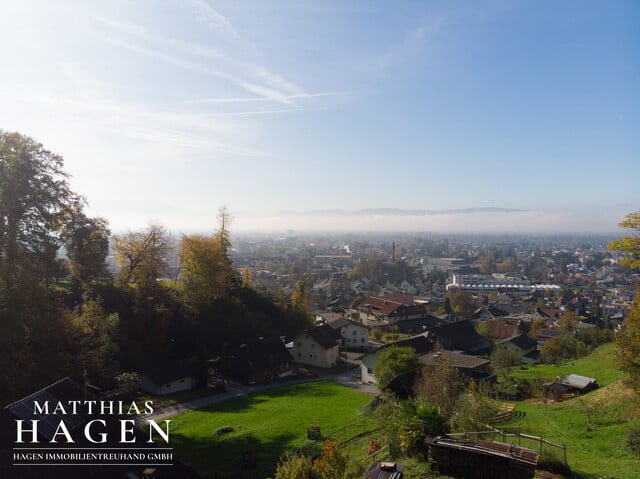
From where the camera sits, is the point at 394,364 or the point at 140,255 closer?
the point at 394,364

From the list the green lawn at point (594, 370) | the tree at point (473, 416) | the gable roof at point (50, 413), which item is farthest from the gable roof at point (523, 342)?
the gable roof at point (50, 413)

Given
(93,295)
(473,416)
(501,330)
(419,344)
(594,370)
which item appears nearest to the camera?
(473,416)

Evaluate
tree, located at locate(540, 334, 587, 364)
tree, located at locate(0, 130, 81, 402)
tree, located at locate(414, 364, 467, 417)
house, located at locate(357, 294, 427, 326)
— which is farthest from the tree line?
tree, located at locate(540, 334, 587, 364)

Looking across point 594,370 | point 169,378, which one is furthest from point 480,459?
point 169,378

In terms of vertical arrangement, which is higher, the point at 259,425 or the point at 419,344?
the point at 259,425

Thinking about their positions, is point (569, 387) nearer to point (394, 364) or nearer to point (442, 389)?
point (394, 364)

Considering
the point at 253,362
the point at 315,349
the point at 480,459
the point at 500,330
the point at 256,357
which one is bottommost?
the point at 500,330

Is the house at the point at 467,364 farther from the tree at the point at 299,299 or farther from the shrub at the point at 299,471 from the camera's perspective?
the tree at the point at 299,299
